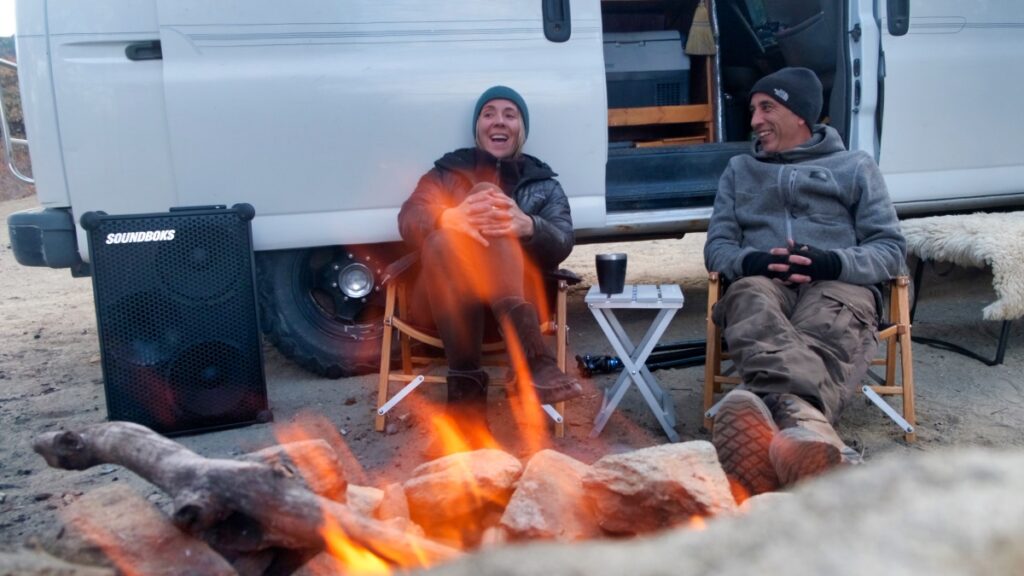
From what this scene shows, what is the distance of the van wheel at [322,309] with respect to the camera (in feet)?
12.2

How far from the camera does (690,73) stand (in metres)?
5.39

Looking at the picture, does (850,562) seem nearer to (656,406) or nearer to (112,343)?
(656,406)

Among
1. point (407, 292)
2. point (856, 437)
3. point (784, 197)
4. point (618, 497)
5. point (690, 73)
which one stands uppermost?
point (690, 73)

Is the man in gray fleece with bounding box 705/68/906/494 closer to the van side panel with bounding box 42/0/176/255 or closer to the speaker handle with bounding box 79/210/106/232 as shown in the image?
the speaker handle with bounding box 79/210/106/232

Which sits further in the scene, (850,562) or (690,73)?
Result: (690,73)

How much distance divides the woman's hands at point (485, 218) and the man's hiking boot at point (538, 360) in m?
0.28

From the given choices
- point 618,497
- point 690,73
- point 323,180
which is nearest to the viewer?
point 618,497

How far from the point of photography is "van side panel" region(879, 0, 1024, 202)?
415cm

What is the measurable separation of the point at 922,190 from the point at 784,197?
152 cm

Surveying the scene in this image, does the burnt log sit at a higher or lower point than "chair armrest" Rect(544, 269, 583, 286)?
lower

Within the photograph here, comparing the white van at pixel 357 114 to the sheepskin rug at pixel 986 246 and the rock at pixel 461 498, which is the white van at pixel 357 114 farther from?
the rock at pixel 461 498

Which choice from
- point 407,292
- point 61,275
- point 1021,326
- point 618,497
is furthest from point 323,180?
point 61,275

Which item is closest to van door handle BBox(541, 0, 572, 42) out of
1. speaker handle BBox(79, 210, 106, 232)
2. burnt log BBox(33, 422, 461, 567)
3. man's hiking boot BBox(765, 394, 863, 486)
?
speaker handle BBox(79, 210, 106, 232)

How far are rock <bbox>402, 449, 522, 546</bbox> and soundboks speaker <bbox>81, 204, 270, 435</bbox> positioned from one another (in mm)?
1523
